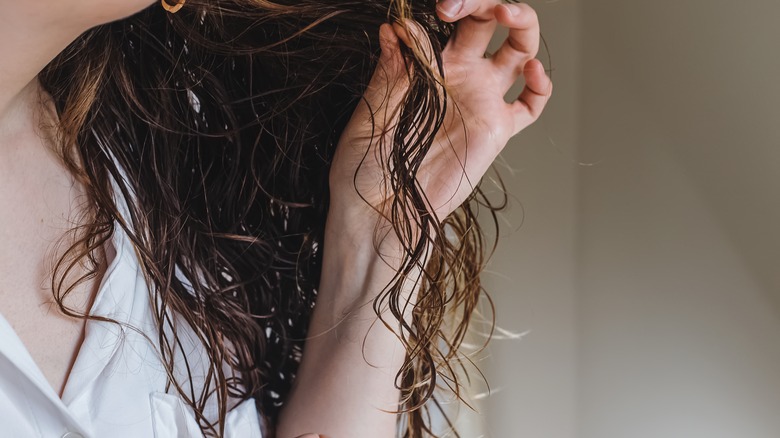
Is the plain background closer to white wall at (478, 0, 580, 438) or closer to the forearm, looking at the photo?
→ white wall at (478, 0, 580, 438)

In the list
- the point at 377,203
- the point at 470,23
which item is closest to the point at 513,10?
the point at 470,23

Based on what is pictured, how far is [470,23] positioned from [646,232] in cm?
42

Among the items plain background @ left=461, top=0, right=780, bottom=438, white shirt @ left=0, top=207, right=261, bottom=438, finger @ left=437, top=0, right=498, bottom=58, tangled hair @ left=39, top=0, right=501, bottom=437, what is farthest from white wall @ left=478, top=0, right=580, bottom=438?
white shirt @ left=0, top=207, right=261, bottom=438

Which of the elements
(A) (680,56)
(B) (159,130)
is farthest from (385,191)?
(A) (680,56)

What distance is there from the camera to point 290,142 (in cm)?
97

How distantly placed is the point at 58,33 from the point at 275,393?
23.5 inches

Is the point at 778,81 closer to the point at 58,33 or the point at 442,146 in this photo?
the point at 442,146

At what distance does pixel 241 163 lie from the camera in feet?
3.25

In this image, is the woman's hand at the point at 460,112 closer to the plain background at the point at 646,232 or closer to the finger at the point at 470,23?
the finger at the point at 470,23

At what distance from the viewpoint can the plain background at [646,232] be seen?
0.88 meters

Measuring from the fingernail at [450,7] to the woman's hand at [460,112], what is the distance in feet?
0.14

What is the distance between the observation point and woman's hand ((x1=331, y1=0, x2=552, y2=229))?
809mm

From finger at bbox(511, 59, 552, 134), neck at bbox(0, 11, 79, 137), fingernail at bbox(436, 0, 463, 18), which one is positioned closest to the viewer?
neck at bbox(0, 11, 79, 137)

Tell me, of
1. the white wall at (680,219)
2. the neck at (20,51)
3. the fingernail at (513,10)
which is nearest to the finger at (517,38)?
the fingernail at (513,10)
